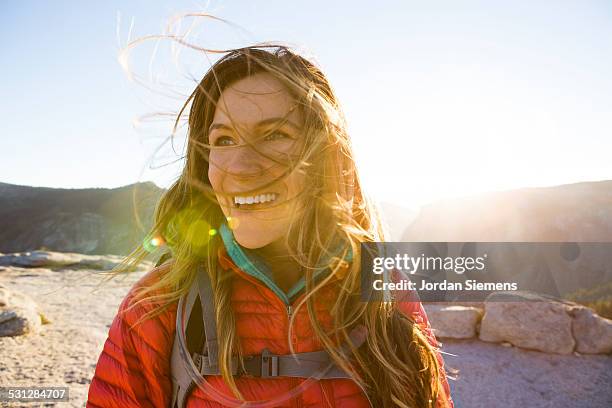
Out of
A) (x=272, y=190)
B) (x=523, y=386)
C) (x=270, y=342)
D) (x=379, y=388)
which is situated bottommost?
(x=523, y=386)

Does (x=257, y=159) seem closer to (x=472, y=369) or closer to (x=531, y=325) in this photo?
(x=472, y=369)

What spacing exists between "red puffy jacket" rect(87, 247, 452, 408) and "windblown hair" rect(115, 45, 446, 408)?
0.06m

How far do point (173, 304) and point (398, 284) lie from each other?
3.66 feet

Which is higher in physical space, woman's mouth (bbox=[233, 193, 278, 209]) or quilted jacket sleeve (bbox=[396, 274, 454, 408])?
woman's mouth (bbox=[233, 193, 278, 209])

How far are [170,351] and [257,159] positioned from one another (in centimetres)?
90

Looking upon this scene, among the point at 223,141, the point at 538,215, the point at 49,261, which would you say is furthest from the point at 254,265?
the point at 538,215

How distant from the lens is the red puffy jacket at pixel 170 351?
1374 mm

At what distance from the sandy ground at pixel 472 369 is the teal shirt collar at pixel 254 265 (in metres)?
2.90

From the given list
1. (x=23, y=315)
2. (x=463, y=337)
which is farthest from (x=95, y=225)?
(x=463, y=337)

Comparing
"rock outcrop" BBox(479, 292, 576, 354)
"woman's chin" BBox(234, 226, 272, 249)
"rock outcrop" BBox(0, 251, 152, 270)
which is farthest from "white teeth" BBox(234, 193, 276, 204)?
"rock outcrop" BBox(0, 251, 152, 270)

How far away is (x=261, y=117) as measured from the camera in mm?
1538

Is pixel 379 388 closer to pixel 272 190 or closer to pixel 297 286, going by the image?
pixel 297 286

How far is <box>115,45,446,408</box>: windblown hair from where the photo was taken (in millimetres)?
1500

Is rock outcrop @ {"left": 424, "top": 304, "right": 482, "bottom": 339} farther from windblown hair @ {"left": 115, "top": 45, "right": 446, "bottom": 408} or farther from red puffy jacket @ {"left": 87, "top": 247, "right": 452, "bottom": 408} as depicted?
red puffy jacket @ {"left": 87, "top": 247, "right": 452, "bottom": 408}
